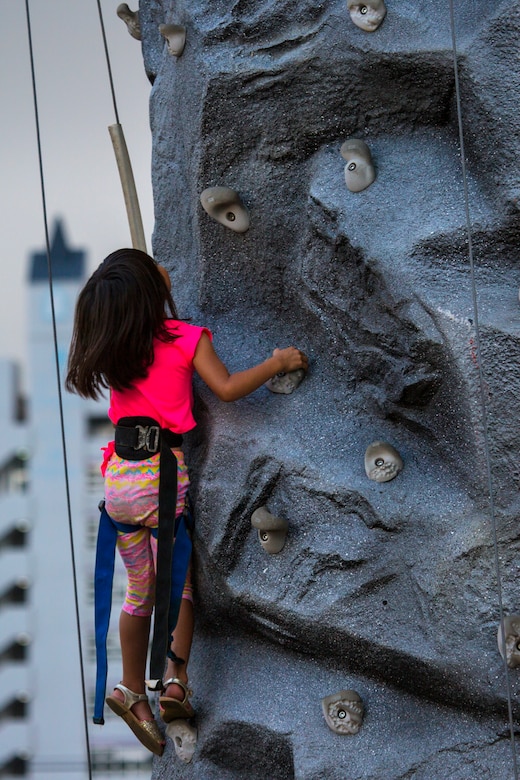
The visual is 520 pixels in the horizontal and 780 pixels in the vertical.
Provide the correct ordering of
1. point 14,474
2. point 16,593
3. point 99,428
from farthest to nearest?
point 14,474, point 16,593, point 99,428

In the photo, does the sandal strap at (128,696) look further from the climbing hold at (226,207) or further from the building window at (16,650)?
the building window at (16,650)

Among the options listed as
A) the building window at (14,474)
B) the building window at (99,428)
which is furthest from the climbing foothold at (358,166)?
the building window at (14,474)

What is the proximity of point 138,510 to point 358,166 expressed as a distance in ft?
2.67

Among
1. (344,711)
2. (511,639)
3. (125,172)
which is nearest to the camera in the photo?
(511,639)

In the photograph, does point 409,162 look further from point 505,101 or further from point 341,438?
point 341,438

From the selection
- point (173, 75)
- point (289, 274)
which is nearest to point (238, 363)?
point (289, 274)

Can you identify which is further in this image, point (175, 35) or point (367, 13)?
point (175, 35)

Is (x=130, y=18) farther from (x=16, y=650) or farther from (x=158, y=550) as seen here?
(x=16, y=650)

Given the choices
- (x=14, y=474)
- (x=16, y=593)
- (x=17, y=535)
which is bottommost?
(x=16, y=593)

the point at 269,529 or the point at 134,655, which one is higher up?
the point at 269,529

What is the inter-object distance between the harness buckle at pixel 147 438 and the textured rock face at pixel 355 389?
0.17m

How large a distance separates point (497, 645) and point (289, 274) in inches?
34.7

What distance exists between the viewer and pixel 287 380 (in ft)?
8.09

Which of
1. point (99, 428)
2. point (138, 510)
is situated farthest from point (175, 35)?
point (99, 428)
